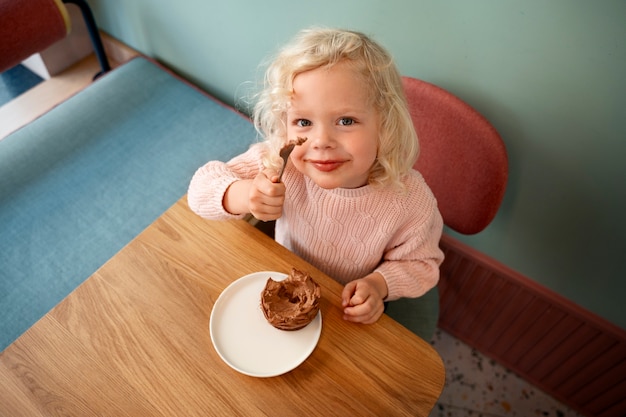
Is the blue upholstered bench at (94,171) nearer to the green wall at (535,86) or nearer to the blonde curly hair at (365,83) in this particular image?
the green wall at (535,86)

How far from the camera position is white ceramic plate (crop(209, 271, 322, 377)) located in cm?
64

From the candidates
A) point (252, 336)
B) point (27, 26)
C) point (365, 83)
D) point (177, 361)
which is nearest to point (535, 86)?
point (365, 83)

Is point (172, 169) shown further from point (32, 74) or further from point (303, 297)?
point (32, 74)

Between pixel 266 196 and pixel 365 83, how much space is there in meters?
0.24

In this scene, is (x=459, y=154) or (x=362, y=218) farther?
(x=459, y=154)

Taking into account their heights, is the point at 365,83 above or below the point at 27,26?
above

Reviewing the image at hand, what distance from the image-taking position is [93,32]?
4.91 feet

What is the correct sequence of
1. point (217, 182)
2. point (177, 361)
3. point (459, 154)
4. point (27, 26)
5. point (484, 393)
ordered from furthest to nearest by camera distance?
point (484, 393) < point (27, 26) < point (459, 154) < point (217, 182) < point (177, 361)

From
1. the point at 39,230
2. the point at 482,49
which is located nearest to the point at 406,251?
the point at 482,49

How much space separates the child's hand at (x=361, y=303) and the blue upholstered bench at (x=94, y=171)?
0.73m

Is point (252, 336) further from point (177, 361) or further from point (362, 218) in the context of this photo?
point (362, 218)

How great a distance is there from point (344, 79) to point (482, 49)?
0.39 metres

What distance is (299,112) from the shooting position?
69cm

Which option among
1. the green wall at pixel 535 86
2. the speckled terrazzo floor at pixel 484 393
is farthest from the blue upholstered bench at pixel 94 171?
the speckled terrazzo floor at pixel 484 393
